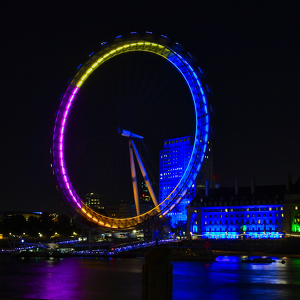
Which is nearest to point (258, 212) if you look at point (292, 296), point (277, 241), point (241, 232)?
point (241, 232)

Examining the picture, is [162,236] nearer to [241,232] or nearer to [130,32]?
[241,232]

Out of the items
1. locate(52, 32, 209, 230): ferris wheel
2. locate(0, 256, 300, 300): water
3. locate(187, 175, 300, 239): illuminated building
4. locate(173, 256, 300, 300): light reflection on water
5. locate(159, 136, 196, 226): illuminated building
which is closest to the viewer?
locate(173, 256, 300, 300): light reflection on water

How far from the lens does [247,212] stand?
94.2 metres

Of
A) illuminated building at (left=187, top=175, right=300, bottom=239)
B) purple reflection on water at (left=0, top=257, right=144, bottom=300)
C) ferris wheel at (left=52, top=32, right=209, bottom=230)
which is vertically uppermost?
ferris wheel at (left=52, top=32, right=209, bottom=230)

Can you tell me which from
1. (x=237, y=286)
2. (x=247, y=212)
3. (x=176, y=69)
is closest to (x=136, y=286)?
(x=237, y=286)

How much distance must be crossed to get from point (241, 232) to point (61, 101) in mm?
49530

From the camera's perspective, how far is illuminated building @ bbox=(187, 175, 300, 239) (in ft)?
283

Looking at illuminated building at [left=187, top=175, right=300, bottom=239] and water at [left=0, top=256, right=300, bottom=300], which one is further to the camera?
illuminated building at [left=187, top=175, right=300, bottom=239]

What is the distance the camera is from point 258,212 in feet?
304

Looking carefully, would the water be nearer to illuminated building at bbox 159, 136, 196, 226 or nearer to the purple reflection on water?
the purple reflection on water

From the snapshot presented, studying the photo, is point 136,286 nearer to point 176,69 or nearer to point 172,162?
point 176,69

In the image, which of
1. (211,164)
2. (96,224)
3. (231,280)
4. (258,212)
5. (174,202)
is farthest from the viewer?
(211,164)

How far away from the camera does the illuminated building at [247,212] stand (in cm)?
8625

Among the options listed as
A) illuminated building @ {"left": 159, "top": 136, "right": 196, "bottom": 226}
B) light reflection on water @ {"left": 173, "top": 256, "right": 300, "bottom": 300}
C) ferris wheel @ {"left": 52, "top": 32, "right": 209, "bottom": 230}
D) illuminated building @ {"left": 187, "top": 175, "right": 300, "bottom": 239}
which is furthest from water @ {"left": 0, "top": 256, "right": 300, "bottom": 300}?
illuminated building @ {"left": 159, "top": 136, "right": 196, "bottom": 226}
